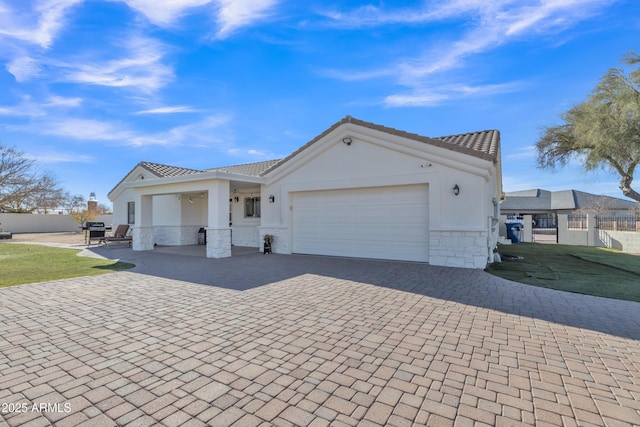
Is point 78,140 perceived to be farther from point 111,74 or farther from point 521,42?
point 521,42

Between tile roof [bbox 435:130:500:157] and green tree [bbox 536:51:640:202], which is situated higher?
green tree [bbox 536:51:640:202]

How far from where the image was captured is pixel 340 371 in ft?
10.5

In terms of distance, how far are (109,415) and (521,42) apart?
44.7ft

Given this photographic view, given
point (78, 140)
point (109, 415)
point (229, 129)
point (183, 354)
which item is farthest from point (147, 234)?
point (109, 415)

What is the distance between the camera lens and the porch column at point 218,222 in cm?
1196

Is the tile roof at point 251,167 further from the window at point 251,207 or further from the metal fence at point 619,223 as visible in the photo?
the metal fence at point 619,223

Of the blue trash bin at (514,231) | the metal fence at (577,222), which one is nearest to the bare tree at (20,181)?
the blue trash bin at (514,231)

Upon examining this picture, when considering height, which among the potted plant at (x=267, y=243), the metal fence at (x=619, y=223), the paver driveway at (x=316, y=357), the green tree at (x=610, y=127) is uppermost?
the green tree at (x=610, y=127)

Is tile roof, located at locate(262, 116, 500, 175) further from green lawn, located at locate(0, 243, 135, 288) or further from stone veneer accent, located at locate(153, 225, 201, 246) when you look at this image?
stone veneer accent, located at locate(153, 225, 201, 246)

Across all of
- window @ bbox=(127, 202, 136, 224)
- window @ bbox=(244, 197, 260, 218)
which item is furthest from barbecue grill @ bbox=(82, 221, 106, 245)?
window @ bbox=(244, 197, 260, 218)

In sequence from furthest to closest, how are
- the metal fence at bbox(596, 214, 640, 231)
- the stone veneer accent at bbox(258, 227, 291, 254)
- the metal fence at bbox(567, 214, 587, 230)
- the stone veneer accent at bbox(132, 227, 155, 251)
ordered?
the metal fence at bbox(567, 214, 587, 230), the metal fence at bbox(596, 214, 640, 231), the stone veneer accent at bbox(132, 227, 155, 251), the stone veneer accent at bbox(258, 227, 291, 254)

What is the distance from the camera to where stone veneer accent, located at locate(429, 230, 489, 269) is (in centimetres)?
938

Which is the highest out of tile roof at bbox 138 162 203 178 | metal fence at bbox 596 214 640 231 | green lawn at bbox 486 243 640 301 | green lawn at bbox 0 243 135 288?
tile roof at bbox 138 162 203 178

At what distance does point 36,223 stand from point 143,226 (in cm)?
3003
